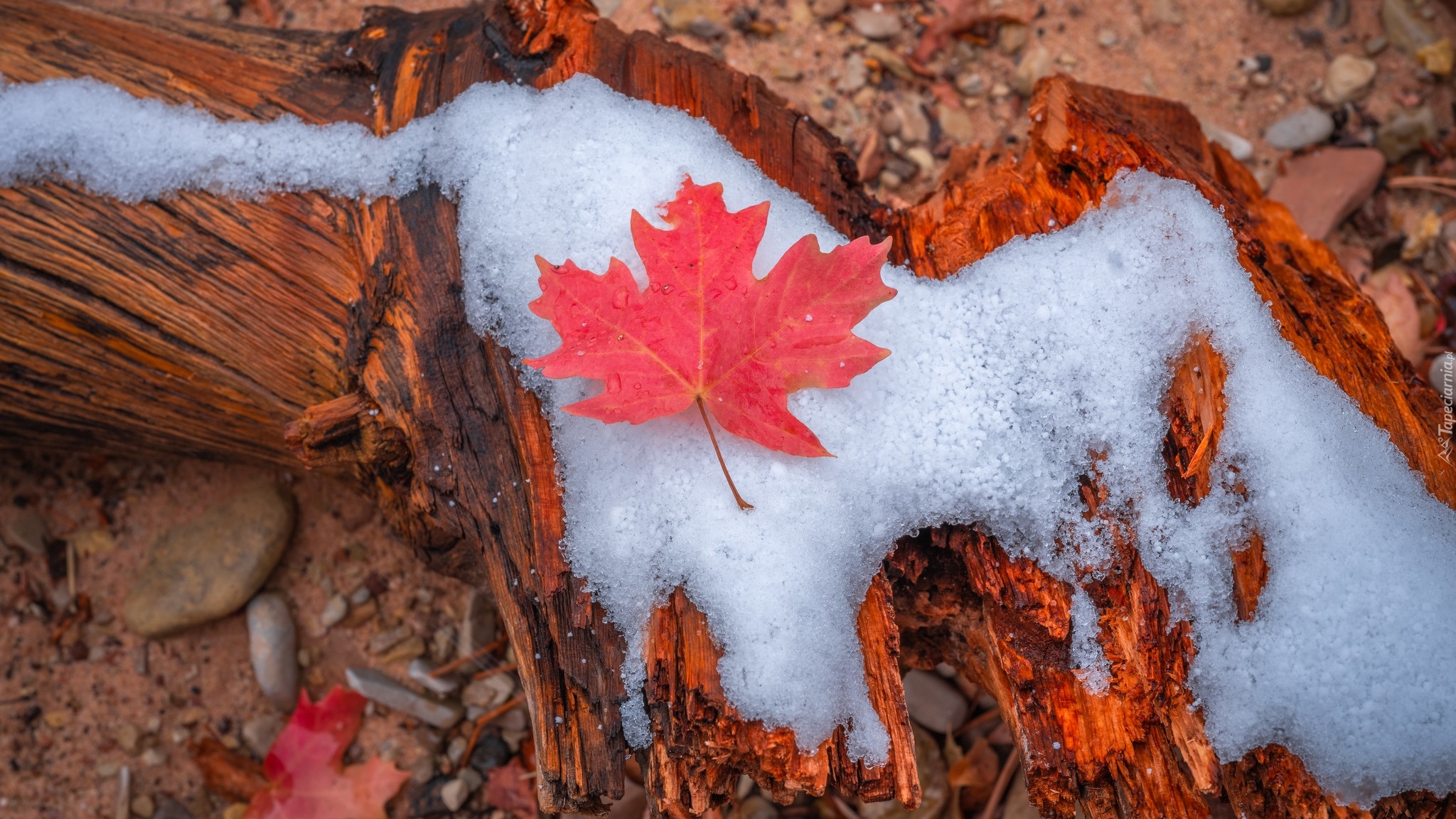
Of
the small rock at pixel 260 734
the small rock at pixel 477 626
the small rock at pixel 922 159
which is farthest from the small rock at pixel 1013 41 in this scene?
the small rock at pixel 260 734

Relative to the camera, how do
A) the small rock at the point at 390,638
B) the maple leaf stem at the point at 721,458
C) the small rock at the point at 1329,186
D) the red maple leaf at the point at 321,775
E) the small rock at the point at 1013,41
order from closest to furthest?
the maple leaf stem at the point at 721,458, the red maple leaf at the point at 321,775, the small rock at the point at 390,638, the small rock at the point at 1329,186, the small rock at the point at 1013,41

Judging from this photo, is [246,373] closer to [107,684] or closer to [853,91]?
[107,684]

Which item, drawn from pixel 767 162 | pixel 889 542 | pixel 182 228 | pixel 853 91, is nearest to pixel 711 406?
pixel 889 542

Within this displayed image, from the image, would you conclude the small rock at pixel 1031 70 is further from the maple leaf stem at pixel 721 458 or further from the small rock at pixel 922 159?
the maple leaf stem at pixel 721 458

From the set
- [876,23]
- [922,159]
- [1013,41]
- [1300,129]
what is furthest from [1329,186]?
[876,23]

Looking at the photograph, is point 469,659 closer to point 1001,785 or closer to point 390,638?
point 390,638

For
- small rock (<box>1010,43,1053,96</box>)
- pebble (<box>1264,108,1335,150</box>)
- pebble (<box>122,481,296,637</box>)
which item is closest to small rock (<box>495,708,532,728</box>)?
pebble (<box>122,481,296,637</box>)

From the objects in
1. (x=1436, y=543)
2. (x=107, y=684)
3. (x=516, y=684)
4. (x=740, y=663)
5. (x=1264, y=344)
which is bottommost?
(x=107, y=684)
